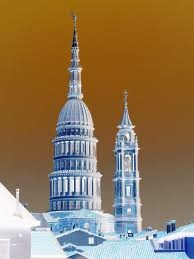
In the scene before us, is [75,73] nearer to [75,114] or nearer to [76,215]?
[75,114]

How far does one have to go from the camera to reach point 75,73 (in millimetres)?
96875

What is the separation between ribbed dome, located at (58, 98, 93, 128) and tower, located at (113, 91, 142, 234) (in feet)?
14.8

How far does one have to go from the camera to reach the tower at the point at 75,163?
9312 cm

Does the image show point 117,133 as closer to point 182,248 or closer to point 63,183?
point 63,183

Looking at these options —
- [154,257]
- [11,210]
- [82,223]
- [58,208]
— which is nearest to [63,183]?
[58,208]

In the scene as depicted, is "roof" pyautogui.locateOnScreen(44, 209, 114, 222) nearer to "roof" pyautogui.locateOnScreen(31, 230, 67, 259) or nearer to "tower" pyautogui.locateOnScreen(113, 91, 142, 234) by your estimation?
"tower" pyautogui.locateOnScreen(113, 91, 142, 234)

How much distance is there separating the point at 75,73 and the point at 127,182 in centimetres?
1496

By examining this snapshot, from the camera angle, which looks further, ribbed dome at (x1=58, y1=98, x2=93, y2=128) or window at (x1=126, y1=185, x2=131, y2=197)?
ribbed dome at (x1=58, y1=98, x2=93, y2=128)

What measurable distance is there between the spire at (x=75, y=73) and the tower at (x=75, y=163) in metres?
0.17

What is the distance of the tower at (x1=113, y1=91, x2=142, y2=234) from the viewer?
9025cm

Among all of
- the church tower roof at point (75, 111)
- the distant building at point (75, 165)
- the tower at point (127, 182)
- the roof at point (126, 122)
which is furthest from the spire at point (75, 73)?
the tower at point (127, 182)

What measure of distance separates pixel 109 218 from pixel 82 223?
251 inches

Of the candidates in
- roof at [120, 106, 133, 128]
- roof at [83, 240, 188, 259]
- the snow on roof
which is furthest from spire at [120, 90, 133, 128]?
the snow on roof

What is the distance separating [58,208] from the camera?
93.6 m
